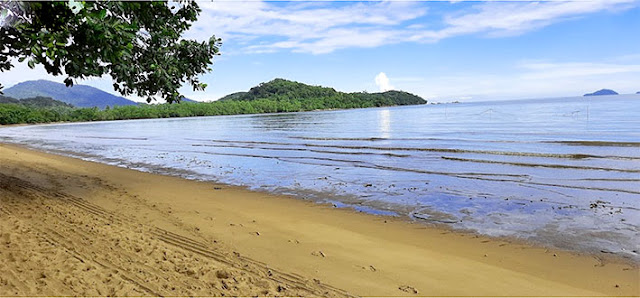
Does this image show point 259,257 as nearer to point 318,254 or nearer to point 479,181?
point 318,254

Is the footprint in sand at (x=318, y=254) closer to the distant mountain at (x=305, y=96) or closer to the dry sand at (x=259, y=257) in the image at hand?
the dry sand at (x=259, y=257)

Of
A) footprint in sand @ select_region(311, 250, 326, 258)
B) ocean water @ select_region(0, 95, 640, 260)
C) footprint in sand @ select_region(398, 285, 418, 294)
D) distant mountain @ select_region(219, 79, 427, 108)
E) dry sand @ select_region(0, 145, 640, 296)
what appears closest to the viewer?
dry sand @ select_region(0, 145, 640, 296)

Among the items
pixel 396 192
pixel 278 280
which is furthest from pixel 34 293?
pixel 396 192

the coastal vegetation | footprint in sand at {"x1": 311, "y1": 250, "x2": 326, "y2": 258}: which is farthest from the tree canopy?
the coastal vegetation

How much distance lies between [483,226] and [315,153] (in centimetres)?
1440

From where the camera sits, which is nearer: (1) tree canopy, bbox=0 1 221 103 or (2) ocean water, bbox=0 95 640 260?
(1) tree canopy, bbox=0 1 221 103

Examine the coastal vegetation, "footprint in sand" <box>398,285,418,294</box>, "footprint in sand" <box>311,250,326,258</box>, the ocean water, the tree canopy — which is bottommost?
the ocean water

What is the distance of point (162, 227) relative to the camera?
22.0 feet

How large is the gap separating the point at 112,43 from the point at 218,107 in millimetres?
156795

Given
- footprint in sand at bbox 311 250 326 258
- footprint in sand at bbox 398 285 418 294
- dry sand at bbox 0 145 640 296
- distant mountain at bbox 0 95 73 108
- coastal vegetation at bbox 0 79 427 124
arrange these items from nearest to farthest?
dry sand at bbox 0 145 640 296, footprint in sand at bbox 398 285 418 294, footprint in sand at bbox 311 250 326 258, coastal vegetation at bbox 0 79 427 124, distant mountain at bbox 0 95 73 108

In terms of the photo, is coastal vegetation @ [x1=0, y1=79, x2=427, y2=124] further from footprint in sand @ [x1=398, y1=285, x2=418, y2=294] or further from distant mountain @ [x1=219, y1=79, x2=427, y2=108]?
footprint in sand @ [x1=398, y1=285, x2=418, y2=294]

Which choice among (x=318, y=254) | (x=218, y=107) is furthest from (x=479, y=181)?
(x=218, y=107)

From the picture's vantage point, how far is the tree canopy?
204 inches

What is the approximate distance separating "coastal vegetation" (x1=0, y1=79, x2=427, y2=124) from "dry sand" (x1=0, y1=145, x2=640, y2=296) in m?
98.2
